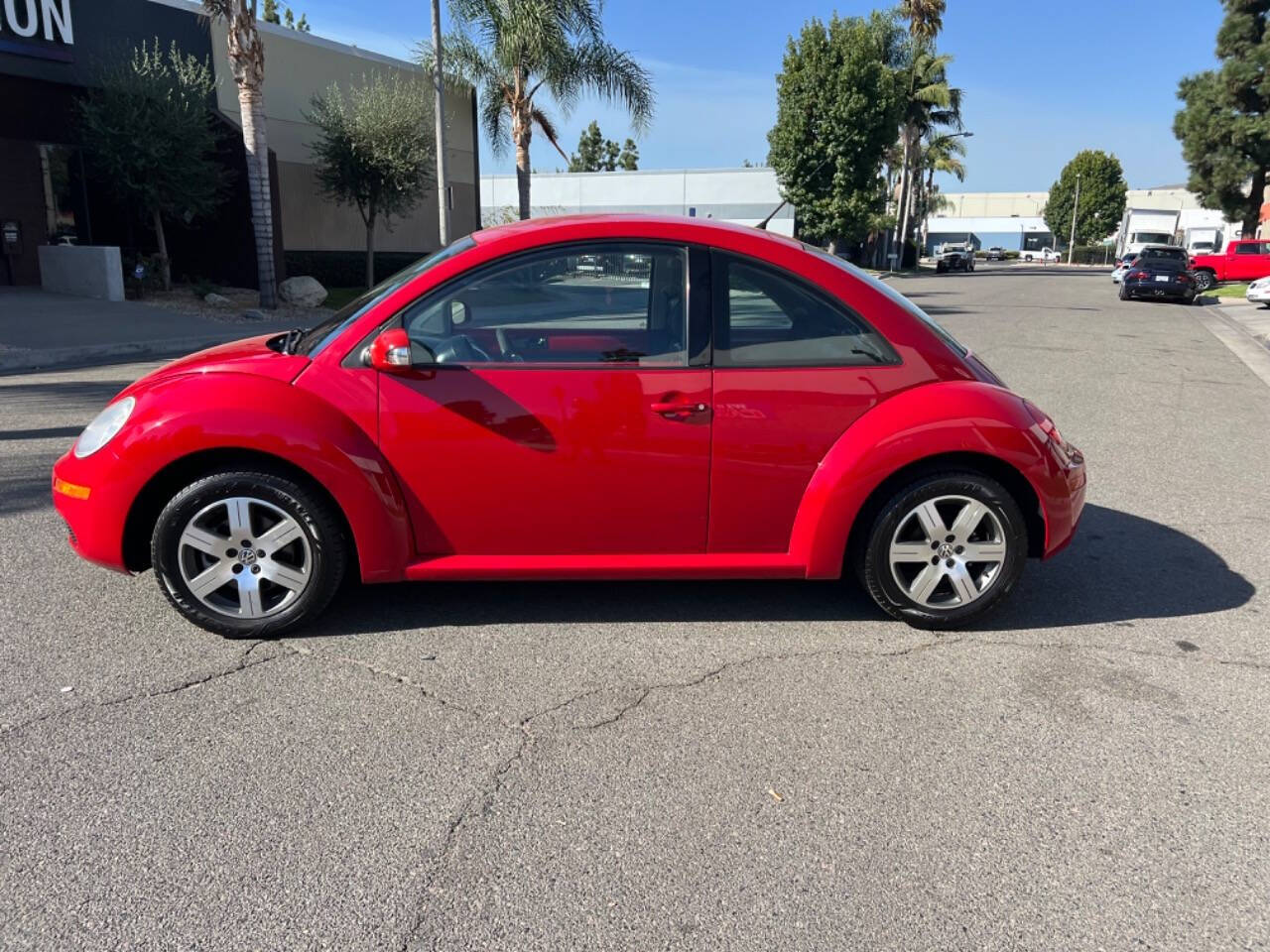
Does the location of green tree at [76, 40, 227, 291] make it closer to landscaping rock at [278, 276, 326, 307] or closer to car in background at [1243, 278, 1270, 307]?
landscaping rock at [278, 276, 326, 307]

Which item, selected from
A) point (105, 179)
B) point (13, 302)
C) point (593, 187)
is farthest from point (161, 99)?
point (593, 187)

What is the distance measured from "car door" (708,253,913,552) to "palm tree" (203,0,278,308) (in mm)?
16844

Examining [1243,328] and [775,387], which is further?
[1243,328]

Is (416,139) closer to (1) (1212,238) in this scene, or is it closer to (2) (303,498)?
(2) (303,498)

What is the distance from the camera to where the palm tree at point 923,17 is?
49.3 metres

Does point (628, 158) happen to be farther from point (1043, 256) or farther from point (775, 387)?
point (775, 387)

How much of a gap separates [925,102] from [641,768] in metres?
52.4

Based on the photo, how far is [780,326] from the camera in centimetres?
383

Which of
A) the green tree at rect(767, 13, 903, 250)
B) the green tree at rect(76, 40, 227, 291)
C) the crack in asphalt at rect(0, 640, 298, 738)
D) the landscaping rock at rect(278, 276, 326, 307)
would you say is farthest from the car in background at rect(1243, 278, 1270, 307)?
the crack in asphalt at rect(0, 640, 298, 738)

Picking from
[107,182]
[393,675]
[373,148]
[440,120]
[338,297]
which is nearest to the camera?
[393,675]

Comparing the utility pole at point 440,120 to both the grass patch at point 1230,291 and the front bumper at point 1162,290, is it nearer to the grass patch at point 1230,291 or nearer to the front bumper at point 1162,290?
the front bumper at point 1162,290

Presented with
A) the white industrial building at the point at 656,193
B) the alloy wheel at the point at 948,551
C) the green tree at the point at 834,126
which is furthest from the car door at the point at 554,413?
the white industrial building at the point at 656,193

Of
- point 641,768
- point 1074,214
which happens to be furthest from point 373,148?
point 1074,214

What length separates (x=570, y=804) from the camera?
276 cm
